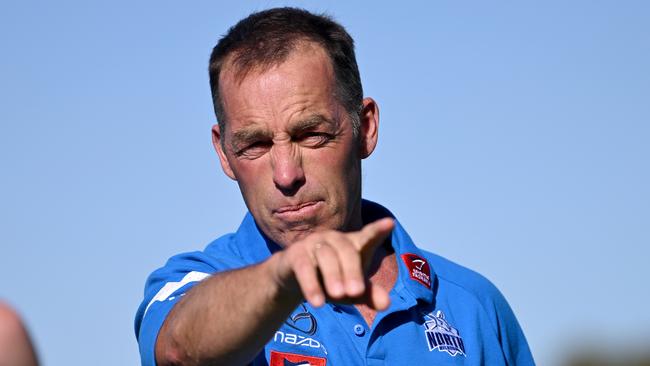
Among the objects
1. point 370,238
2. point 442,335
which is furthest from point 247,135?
point 370,238

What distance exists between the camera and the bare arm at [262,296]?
4133mm

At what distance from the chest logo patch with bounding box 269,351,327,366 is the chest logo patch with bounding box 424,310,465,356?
0.52 m

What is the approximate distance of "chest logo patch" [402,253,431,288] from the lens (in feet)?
21.2

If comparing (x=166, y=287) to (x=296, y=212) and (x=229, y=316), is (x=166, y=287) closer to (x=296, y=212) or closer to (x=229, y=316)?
(x=296, y=212)

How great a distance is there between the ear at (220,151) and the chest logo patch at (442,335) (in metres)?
1.07

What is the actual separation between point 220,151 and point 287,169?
666 millimetres

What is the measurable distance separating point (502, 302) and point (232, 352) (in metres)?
2.11

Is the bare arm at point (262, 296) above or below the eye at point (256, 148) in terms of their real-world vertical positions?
below

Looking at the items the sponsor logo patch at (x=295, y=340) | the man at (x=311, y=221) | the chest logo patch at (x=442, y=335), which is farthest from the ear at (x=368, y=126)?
the sponsor logo patch at (x=295, y=340)

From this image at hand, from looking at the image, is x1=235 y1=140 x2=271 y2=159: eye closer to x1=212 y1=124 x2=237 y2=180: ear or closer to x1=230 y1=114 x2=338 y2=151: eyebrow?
x1=230 y1=114 x2=338 y2=151: eyebrow

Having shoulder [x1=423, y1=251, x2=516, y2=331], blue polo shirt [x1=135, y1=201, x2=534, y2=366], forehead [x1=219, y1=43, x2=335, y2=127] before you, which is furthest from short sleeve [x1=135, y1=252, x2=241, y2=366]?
shoulder [x1=423, y1=251, x2=516, y2=331]

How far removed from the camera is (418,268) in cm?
654

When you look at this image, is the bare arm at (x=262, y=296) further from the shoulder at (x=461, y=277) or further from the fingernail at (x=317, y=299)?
the shoulder at (x=461, y=277)

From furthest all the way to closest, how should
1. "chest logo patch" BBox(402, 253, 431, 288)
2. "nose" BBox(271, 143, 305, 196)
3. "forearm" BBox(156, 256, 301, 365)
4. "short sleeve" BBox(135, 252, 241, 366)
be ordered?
1. "chest logo patch" BBox(402, 253, 431, 288)
2. "nose" BBox(271, 143, 305, 196)
3. "short sleeve" BBox(135, 252, 241, 366)
4. "forearm" BBox(156, 256, 301, 365)
